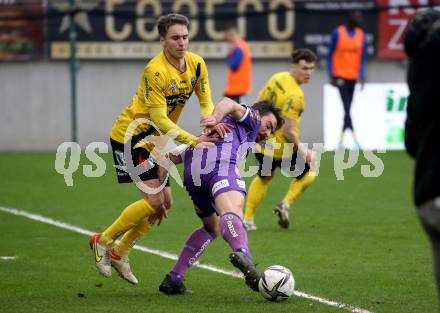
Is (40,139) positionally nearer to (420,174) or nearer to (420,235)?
(420,235)

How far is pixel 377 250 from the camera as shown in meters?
10.1

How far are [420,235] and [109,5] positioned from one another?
1177 cm

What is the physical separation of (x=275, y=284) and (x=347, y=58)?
43.6 feet

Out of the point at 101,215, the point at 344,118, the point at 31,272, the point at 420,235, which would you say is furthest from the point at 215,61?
the point at 31,272

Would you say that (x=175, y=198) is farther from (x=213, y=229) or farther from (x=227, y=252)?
(x=213, y=229)

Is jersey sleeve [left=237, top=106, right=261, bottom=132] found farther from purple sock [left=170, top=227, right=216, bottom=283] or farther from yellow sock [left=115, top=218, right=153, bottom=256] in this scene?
yellow sock [left=115, top=218, right=153, bottom=256]

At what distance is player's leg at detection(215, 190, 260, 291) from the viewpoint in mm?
7055

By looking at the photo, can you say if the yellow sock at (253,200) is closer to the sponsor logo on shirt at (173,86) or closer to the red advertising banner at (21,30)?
the sponsor logo on shirt at (173,86)

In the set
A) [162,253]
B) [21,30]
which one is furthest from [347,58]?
[162,253]

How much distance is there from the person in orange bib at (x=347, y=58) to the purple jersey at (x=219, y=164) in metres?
12.3

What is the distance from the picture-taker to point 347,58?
20188 mm

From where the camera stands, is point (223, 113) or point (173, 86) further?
point (173, 86)

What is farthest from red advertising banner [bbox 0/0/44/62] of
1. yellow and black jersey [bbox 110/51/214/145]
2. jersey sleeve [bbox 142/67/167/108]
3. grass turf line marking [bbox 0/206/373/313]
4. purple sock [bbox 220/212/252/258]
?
purple sock [bbox 220/212/252/258]

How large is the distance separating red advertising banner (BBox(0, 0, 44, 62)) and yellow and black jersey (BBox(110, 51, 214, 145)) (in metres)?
13.2
